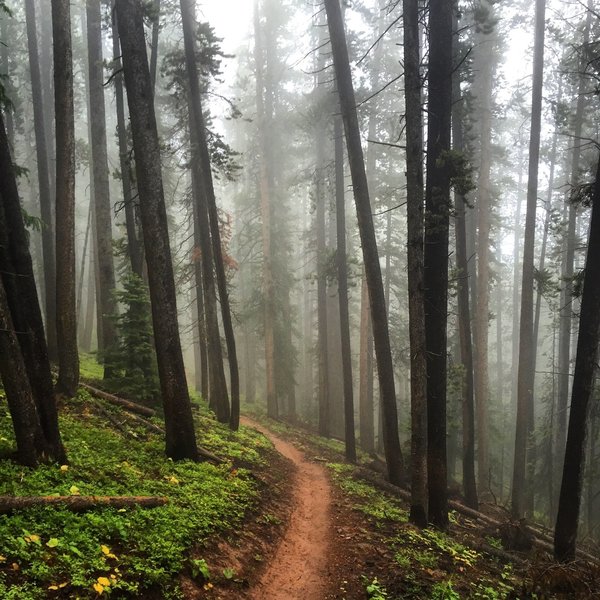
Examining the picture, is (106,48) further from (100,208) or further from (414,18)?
(414,18)

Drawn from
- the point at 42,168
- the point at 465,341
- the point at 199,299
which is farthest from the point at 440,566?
the point at 42,168

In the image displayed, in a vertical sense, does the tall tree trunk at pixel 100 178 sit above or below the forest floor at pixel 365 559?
above

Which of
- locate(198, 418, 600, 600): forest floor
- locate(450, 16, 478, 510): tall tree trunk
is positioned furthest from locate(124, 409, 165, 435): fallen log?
locate(450, 16, 478, 510): tall tree trunk

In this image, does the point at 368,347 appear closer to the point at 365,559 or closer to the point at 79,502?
the point at 365,559

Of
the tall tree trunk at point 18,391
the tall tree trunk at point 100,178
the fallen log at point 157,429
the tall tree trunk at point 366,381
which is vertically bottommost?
the tall tree trunk at point 366,381

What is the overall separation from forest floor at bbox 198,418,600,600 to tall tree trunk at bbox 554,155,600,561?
78 cm

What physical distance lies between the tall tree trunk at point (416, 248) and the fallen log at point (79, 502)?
15.1 feet

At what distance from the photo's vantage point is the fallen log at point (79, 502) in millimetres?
4898

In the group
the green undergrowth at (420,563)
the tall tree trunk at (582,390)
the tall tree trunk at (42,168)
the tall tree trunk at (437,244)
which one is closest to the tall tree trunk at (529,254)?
the green undergrowth at (420,563)

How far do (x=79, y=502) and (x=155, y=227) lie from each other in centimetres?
478

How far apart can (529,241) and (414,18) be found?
9.86 metres

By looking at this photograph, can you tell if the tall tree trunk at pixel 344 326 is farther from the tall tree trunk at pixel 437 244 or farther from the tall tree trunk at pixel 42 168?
the tall tree trunk at pixel 42 168

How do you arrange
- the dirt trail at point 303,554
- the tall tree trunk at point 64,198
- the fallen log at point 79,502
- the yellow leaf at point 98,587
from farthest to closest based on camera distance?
the tall tree trunk at point 64,198
the dirt trail at point 303,554
the fallen log at point 79,502
the yellow leaf at point 98,587

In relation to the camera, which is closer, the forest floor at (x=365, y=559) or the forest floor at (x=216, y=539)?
the forest floor at (x=216, y=539)
